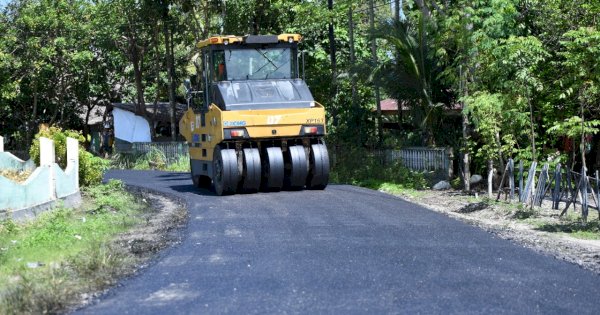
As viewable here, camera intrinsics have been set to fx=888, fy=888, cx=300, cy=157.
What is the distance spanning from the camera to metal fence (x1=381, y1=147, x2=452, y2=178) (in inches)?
979

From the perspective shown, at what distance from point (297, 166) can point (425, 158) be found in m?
7.22

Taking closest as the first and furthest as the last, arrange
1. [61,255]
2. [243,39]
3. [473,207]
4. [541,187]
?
1. [61,255]
2. [541,187]
3. [473,207]
4. [243,39]

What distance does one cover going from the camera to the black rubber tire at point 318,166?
19.9m

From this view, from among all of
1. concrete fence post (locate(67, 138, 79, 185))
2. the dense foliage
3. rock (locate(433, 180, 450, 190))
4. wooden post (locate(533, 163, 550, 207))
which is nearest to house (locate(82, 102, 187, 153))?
the dense foliage

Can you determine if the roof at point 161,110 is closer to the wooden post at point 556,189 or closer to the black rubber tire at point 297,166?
the black rubber tire at point 297,166

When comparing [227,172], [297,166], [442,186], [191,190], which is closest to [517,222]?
[297,166]

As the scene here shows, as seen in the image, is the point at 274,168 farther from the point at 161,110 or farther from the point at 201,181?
the point at 161,110

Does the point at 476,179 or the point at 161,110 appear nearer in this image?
the point at 476,179

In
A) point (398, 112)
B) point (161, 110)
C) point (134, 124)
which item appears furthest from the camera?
point (161, 110)

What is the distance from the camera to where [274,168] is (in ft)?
64.0

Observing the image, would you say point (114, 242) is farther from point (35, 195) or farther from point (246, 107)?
point (246, 107)

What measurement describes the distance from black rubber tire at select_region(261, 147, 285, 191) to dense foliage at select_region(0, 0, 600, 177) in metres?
4.58

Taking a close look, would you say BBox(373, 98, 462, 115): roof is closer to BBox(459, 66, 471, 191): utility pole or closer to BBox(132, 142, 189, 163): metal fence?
BBox(459, 66, 471, 191): utility pole

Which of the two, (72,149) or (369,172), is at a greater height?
(72,149)
